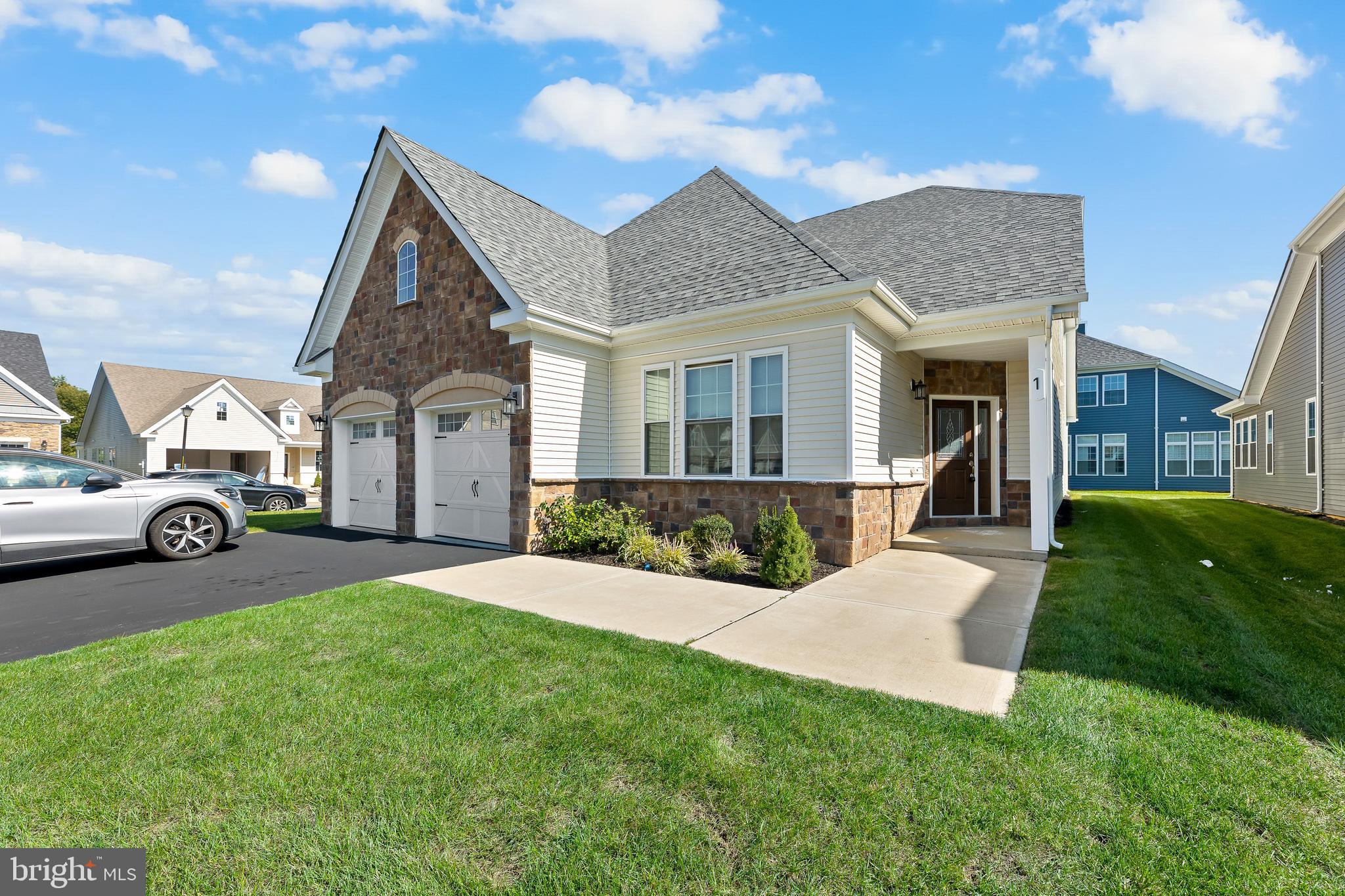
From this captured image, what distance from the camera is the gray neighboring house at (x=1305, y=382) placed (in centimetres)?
1095

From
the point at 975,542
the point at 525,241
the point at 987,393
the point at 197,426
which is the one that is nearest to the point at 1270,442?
the point at 987,393

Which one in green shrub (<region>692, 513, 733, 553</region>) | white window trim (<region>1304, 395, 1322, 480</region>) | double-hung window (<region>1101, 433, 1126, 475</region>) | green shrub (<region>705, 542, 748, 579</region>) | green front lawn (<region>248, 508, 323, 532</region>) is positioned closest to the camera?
green shrub (<region>705, 542, 748, 579</region>)

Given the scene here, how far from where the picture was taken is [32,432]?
790 inches

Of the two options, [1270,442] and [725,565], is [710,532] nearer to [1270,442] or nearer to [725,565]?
[725,565]

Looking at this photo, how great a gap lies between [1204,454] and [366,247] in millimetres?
32611

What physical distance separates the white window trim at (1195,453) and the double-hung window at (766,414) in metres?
26.7

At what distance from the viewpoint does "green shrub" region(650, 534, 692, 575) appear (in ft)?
23.9

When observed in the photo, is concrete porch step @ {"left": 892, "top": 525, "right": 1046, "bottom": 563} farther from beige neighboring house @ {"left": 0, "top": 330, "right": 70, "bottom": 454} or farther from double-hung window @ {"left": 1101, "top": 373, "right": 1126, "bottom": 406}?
beige neighboring house @ {"left": 0, "top": 330, "right": 70, "bottom": 454}

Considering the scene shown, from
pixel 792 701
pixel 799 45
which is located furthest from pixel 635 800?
pixel 799 45

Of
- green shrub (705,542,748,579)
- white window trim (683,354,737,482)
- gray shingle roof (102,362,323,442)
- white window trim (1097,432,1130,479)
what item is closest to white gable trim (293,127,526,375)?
white window trim (683,354,737,482)

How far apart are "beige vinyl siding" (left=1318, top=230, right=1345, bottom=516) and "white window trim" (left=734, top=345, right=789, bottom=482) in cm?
1137

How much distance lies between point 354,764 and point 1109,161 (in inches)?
484

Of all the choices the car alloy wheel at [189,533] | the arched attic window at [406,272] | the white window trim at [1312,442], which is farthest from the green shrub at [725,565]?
the white window trim at [1312,442]

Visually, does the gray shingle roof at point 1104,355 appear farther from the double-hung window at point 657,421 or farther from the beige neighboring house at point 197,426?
the beige neighboring house at point 197,426
